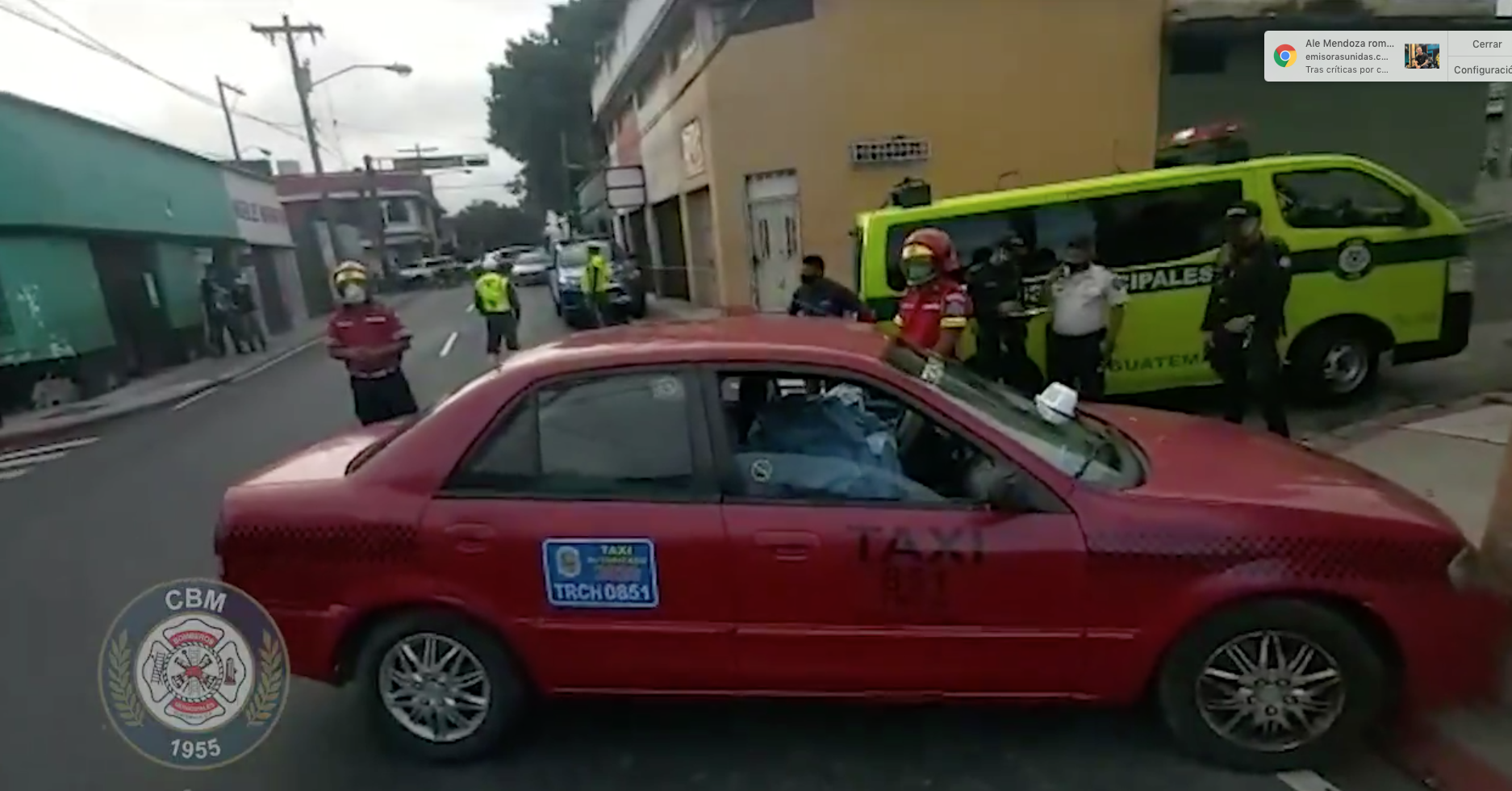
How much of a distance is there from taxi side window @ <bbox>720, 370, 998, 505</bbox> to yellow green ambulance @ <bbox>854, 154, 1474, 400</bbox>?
396 centimetres

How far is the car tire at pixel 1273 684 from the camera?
2.64 m

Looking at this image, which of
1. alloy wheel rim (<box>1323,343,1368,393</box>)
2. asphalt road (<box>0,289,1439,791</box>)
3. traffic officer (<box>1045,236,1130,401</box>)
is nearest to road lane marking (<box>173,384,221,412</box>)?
asphalt road (<box>0,289,1439,791</box>)

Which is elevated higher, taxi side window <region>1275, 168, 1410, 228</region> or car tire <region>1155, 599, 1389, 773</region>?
taxi side window <region>1275, 168, 1410, 228</region>

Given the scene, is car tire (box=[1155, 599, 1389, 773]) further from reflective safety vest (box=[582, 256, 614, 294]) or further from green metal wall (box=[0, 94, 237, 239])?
green metal wall (box=[0, 94, 237, 239])

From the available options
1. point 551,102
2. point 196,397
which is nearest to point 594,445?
point 196,397

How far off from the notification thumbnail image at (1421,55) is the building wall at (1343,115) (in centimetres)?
42

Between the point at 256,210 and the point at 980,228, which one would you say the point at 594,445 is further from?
the point at 256,210

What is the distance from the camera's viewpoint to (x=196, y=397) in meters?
13.4

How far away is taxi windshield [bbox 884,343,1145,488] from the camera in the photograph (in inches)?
112

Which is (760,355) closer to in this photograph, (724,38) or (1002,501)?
(1002,501)

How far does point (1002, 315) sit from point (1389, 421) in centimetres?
266

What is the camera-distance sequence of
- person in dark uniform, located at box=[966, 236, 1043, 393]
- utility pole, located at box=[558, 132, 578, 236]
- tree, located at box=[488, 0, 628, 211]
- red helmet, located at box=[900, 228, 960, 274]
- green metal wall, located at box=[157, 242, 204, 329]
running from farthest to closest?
utility pole, located at box=[558, 132, 578, 236] → tree, located at box=[488, 0, 628, 211] → green metal wall, located at box=[157, 242, 204, 329] → person in dark uniform, located at box=[966, 236, 1043, 393] → red helmet, located at box=[900, 228, 960, 274]

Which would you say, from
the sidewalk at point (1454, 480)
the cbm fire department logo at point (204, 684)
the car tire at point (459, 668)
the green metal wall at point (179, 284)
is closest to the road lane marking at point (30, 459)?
the cbm fire department logo at point (204, 684)

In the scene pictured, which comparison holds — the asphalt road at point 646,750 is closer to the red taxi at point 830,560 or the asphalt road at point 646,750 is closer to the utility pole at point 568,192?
the red taxi at point 830,560
